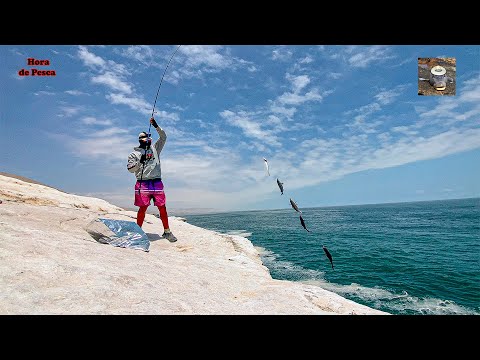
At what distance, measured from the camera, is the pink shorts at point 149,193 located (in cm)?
878

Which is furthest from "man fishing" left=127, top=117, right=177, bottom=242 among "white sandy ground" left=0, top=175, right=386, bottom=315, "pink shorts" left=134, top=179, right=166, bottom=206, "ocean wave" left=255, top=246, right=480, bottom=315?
"ocean wave" left=255, top=246, right=480, bottom=315

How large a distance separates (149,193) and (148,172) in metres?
0.78

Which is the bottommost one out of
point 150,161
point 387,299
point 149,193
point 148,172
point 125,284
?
point 387,299

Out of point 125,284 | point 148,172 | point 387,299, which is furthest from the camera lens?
point 387,299

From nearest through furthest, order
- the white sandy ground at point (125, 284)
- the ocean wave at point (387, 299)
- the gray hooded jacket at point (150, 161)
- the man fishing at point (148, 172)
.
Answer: the white sandy ground at point (125, 284)
the gray hooded jacket at point (150, 161)
the man fishing at point (148, 172)
the ocean wave at point (387, 299)

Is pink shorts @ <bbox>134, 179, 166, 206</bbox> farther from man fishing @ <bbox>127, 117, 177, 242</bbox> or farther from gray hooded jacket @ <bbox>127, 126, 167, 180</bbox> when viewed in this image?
gray hooded jacket @ <bbox>127, 126, 167, 180</bbox>

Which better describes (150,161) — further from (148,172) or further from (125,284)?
(125,284)

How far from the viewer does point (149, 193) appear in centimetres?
884

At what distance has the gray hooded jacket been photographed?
8.53 m

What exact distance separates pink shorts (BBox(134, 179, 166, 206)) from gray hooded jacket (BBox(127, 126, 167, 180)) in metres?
0.20

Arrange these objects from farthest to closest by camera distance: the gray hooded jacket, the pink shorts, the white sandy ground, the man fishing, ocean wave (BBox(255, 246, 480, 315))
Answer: ocean wave (BBox(255, 246, 480, 315)) → the pink shorts → the man fishing → the gray hooded jacket → the white sandy ground

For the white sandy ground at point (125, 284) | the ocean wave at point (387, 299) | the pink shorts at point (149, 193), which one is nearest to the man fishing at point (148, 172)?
the pink shorts at point (149, 193)

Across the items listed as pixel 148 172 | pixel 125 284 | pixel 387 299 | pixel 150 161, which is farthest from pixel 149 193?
pixel 387 299

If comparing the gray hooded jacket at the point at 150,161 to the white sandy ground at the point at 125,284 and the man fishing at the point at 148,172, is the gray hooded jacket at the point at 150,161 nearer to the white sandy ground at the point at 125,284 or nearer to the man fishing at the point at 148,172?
the man fishing at the point at 148,172
